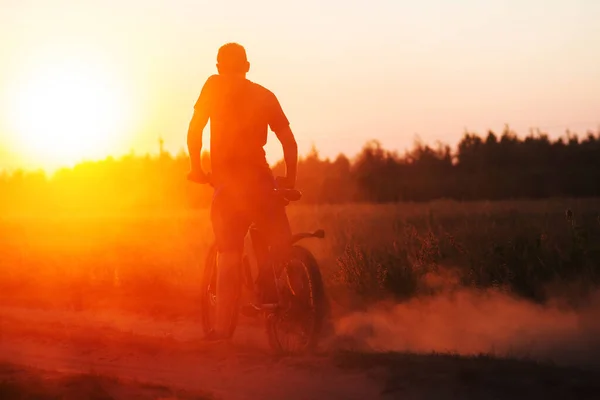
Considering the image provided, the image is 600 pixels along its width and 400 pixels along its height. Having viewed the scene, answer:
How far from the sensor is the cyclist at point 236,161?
278 inches

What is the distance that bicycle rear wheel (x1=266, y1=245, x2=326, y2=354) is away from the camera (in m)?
6.96

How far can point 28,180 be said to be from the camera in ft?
323

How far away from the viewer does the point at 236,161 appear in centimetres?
707

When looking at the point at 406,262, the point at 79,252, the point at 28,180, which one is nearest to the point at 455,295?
the point at 406,262

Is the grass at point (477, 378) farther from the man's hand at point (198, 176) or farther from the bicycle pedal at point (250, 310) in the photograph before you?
the man's hand at point (198, 176)

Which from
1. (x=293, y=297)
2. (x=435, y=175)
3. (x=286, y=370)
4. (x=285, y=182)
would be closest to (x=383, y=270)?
(x=285, y=182)

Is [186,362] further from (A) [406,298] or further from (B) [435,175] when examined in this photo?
(B) [435,175]

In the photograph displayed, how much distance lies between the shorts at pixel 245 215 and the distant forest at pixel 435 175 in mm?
45588

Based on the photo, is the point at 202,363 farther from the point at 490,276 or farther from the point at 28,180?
the point at 28,180

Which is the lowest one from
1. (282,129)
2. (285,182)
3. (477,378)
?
(477,378)

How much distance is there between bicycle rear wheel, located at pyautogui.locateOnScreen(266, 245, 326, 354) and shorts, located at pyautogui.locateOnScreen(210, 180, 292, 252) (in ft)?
0.66

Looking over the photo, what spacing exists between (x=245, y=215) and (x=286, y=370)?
1.44m

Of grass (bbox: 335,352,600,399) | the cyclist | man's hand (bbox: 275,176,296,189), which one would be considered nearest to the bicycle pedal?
the cyclist

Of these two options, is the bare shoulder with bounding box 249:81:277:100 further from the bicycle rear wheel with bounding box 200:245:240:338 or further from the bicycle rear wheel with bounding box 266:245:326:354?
the bicycle rear wheel with bounding box 200:245:240:338
